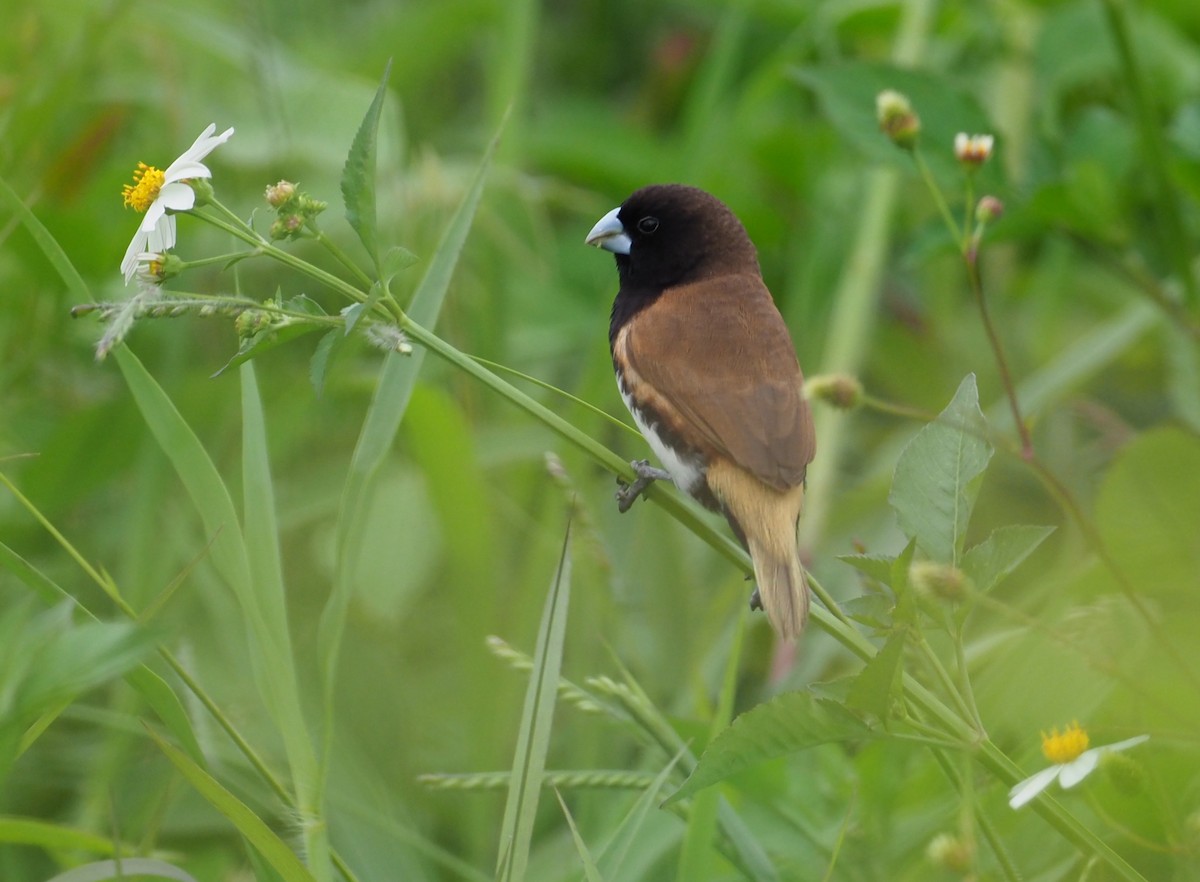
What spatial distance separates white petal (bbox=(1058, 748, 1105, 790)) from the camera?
3.64ft

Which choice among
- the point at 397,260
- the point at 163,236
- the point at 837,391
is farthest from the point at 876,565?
the point at 163,236

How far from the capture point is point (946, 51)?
3.70m

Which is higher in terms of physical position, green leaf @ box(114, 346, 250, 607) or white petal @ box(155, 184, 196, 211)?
white petal @ box(155, 184, 196, 211)

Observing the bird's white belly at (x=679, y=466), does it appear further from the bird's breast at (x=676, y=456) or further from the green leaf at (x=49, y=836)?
the green leaf at (x=49, y=836)

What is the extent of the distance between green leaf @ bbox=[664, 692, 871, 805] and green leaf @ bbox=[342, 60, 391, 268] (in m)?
0.50

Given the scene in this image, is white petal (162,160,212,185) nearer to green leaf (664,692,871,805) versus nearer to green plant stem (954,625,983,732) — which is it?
green leaf (664,692,871,805)

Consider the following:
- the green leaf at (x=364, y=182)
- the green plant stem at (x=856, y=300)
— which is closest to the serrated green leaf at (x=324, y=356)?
the green leaf at (x=364, y=182)

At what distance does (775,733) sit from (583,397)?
1.52 meters

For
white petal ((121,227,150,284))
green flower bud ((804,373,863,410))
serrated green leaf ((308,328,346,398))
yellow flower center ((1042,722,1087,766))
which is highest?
white petal ((121,227,150,284))

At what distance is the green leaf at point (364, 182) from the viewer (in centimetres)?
121

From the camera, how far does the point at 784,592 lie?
1438mm

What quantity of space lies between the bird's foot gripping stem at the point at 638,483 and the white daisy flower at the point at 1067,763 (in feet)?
1.57

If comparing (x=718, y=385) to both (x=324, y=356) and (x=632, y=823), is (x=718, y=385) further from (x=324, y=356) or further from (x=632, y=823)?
(x=324, y=356)

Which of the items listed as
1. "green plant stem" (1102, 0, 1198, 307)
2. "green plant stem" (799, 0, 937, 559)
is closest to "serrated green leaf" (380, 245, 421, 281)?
"green plant stem" (1102, 0, 1198, 307)
